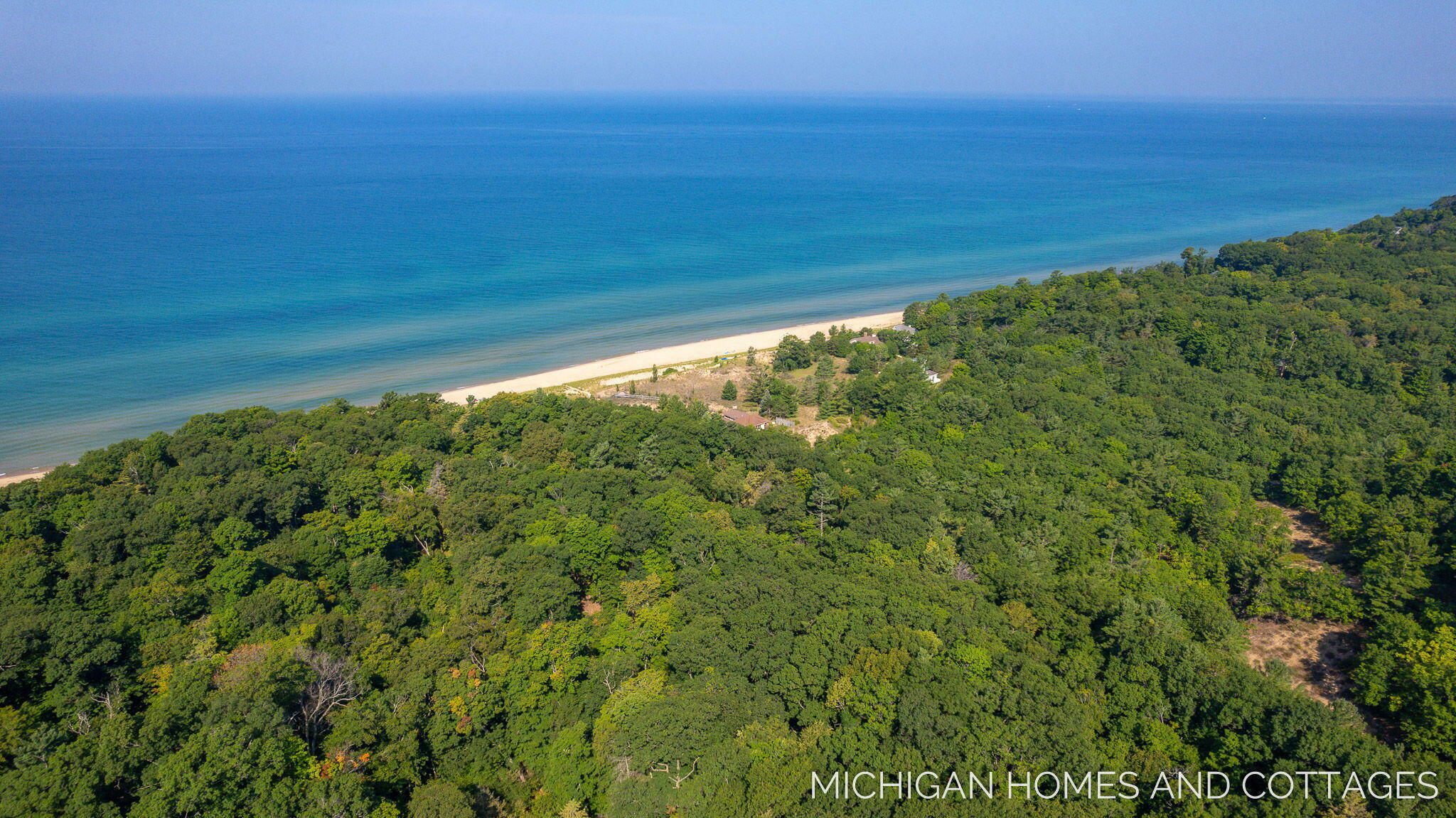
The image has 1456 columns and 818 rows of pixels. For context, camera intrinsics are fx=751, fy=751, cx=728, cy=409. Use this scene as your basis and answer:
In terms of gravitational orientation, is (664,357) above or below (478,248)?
below

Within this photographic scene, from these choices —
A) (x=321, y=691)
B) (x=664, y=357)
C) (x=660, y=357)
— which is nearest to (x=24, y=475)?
(x=321, y=691)

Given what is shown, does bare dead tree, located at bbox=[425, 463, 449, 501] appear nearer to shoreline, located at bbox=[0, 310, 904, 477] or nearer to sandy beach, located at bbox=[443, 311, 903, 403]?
shoreline, located at bbox=[0, 310, 904, 477]

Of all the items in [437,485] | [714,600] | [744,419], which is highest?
[437,485]

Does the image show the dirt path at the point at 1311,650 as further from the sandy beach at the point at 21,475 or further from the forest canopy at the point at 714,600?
the sandy beach at the point at 21,475

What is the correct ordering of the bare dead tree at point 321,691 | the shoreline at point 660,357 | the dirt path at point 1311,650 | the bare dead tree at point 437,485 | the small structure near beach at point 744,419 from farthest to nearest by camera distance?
the shoreline at point 660,357 → the small structure near beach at point 744,419 → the bare dead tree at point 437,485 → the dirt path at point 1311,650 → the bare dead tree at point 321,691

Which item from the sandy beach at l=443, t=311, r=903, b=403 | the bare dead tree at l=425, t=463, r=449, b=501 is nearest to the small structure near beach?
the sandy beach at l=443, t=311, r=903, b=403

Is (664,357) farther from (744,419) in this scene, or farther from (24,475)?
(24,475)

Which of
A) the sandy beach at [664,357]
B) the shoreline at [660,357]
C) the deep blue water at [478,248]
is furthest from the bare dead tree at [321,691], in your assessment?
the deep blue water at [478,248]

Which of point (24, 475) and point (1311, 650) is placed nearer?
point (1311, 650)
